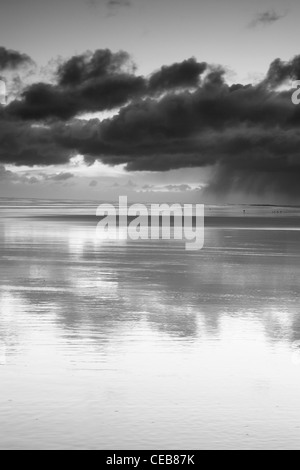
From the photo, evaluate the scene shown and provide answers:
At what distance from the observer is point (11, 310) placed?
663 inches

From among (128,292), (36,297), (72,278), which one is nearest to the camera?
(36,297)

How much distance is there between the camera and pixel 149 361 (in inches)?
460

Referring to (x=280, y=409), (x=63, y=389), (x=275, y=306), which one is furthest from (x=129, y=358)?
(x=275, y=306)

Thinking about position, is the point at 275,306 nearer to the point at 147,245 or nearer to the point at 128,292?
the point at 128,292

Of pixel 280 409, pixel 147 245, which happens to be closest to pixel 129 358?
pixel 280 409

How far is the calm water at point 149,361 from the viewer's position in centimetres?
839

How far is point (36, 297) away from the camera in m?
19.2

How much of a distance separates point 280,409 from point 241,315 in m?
7.33

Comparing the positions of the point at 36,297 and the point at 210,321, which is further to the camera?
the point at 36,297

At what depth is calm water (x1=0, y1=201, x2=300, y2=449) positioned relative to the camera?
27.5 ft

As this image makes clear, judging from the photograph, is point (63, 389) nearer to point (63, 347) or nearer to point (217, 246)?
point (63, 347)
